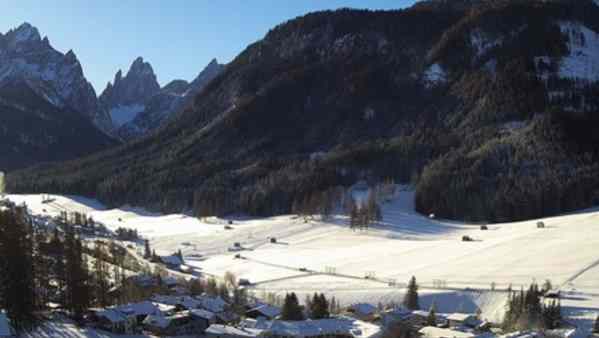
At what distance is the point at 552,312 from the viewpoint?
63281 mm

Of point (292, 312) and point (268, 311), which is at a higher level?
point (292, 312)

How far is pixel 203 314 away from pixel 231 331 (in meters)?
4.47

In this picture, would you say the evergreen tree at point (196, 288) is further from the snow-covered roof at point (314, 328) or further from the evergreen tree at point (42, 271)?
the snow-covered roof at point (314, 328)

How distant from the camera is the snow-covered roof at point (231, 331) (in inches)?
2281

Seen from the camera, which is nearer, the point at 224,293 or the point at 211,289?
the point at 224,293

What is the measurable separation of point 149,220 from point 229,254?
64.9m

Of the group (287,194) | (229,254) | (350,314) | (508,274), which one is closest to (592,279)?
(508,274)

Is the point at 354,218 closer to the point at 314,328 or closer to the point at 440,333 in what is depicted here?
the point at 440,333

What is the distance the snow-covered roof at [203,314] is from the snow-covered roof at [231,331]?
1991mm

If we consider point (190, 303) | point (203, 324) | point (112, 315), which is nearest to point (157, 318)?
point (112, 315)

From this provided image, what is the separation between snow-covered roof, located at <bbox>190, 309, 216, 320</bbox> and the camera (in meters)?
61.1

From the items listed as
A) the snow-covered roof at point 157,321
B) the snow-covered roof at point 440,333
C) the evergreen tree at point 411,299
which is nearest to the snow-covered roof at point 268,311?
the snow-covered roof at point 157,321

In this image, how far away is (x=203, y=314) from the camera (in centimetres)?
6169

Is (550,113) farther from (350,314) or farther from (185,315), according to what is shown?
(185,315)
